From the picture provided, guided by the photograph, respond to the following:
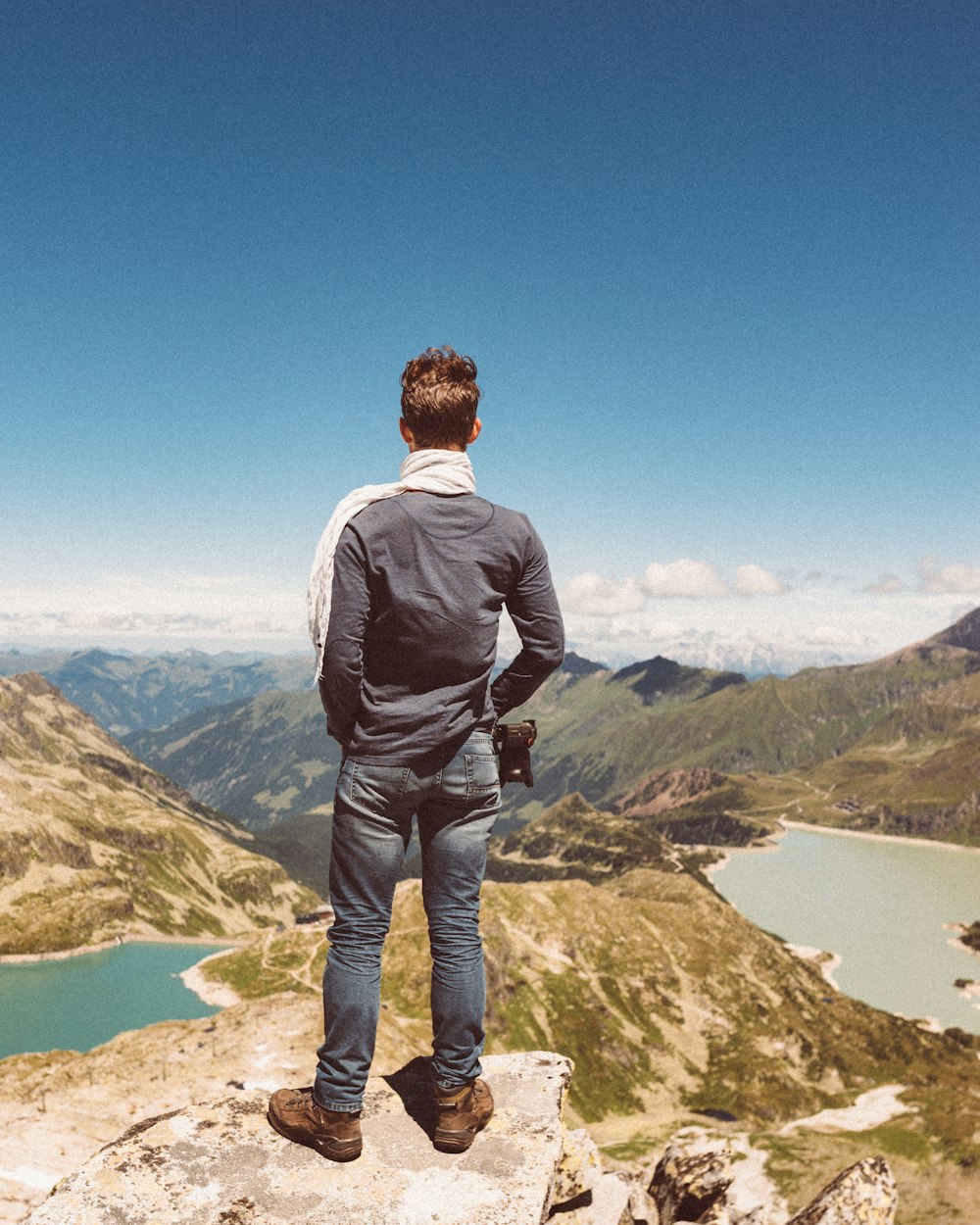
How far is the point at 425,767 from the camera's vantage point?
7.20 metres

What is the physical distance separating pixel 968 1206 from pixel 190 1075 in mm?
67867

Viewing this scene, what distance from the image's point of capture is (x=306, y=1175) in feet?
23.9

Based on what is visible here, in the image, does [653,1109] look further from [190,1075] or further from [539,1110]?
[539,1110]

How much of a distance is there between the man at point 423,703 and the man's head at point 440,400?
1 centimetres

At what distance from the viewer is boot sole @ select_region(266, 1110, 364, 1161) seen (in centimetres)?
736

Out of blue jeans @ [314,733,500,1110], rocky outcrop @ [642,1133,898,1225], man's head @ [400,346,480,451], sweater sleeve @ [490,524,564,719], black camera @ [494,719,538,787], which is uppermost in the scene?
man's head @ [400,346,480,451]

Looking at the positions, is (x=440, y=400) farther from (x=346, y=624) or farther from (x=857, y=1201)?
(x=857, y=1201)

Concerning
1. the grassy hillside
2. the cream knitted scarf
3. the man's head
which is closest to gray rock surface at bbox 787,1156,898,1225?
the cream knitted scarf

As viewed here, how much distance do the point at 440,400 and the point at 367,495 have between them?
1.27 metres

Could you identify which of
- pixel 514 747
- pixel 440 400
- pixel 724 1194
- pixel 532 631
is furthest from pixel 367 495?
pixel 724 1194

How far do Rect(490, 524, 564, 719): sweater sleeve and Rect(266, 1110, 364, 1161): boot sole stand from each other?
14.7ft

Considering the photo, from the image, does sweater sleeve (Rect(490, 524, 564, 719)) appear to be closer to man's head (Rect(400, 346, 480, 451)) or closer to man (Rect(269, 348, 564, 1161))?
man (Rect(269, 348, 564, 1161))

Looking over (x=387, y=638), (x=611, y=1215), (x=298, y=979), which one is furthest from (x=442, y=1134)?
(x=298, y=979)

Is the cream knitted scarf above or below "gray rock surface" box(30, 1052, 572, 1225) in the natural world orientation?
above
